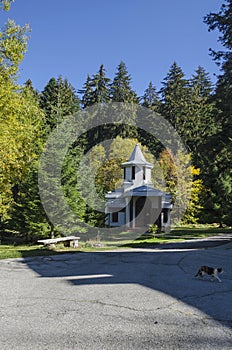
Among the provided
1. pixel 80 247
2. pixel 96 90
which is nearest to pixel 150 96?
pixel 96 90

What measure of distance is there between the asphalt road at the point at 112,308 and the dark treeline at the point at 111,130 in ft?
16.3

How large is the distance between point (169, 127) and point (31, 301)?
3781 cm

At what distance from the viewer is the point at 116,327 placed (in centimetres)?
406

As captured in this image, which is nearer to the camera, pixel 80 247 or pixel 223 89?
pixel 80 247

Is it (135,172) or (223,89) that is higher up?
(223,89)

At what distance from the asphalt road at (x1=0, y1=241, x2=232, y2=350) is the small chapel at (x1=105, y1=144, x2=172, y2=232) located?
15311 millimetres

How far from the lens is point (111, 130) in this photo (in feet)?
137

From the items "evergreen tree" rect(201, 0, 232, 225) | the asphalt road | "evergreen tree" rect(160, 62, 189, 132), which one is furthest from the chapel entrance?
"evergreen tree" rect(160, 62, 189, 132)

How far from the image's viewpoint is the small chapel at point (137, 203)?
24.0m

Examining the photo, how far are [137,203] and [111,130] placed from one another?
1912 centimetres

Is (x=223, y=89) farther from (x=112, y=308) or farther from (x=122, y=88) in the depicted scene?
(x=122, y=88)

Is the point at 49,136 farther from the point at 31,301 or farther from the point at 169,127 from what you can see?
the point at 169,127

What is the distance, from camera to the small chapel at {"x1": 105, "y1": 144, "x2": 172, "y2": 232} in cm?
2395

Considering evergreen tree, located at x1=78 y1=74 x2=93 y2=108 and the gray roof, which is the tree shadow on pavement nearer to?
the gray roof
